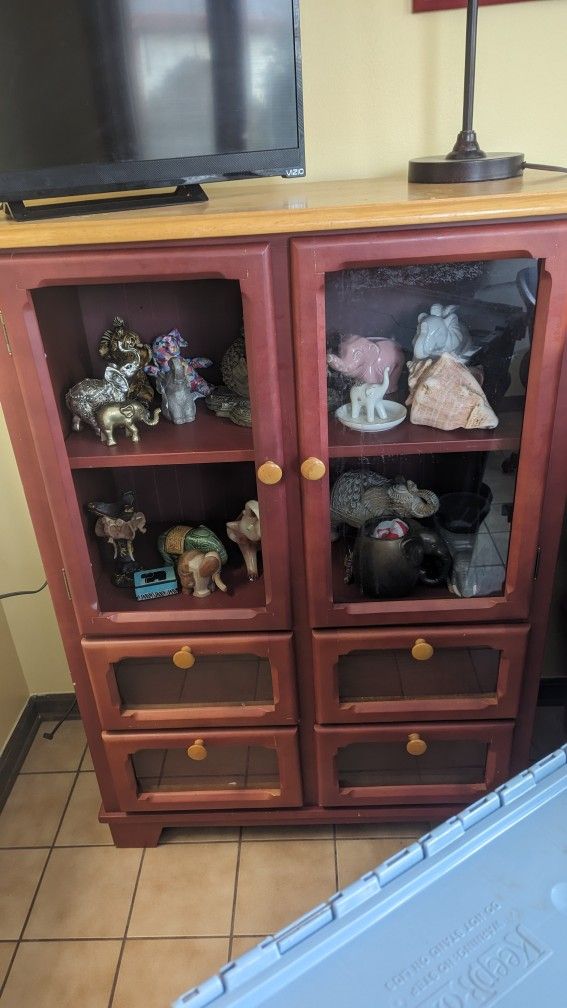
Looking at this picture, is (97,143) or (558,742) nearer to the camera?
(97,143)

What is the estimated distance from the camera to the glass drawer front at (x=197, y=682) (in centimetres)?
129

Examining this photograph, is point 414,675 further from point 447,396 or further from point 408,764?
point 447,396

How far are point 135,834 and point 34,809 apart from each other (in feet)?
0.93

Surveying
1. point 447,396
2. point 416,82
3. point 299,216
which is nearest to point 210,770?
point 447,396

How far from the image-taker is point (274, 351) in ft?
3.32

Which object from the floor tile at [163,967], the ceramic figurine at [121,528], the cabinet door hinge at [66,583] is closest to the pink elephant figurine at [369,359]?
the ceramic figurine at [121,528]

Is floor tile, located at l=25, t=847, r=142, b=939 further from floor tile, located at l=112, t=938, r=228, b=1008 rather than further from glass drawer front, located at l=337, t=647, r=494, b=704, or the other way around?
glass drawer front, located at l=337, t=647, r=494, b=704

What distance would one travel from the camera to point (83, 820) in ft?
5.12

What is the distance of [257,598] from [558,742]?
2.86 feet

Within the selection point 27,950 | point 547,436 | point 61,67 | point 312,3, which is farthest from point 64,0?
point 27,950

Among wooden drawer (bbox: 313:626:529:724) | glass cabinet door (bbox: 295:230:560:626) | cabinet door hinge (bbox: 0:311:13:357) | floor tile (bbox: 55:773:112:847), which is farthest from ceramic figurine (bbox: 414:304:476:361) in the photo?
floor tile (bbox: 55:773:112:847)

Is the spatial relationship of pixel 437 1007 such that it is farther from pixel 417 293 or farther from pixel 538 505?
pixel 417 293

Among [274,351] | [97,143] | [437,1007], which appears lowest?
[437,1007]

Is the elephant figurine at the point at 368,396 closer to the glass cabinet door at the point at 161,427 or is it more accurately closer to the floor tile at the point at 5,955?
the glass cabinet door at the point at 161,427
